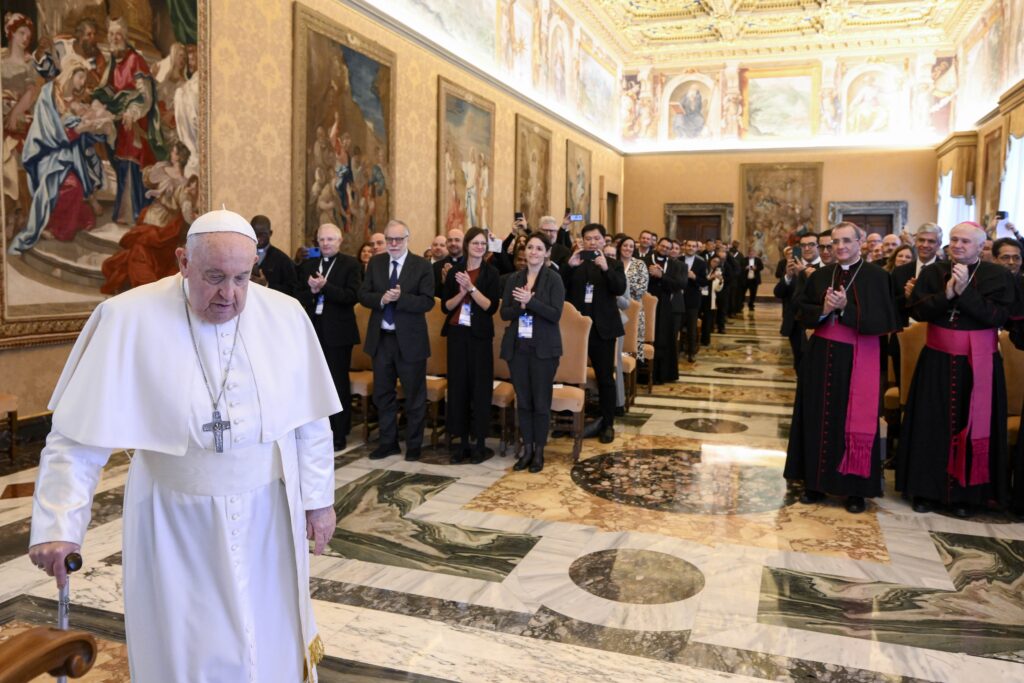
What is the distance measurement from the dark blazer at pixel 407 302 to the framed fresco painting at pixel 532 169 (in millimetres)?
8923

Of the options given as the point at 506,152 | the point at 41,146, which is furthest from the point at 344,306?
the point at 506,152

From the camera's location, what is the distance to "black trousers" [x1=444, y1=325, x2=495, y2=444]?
6340 millimetres

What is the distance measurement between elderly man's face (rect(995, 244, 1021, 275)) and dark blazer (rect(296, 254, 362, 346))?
5027mm

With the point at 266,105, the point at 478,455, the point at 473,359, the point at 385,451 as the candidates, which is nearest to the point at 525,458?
the point at 478,455

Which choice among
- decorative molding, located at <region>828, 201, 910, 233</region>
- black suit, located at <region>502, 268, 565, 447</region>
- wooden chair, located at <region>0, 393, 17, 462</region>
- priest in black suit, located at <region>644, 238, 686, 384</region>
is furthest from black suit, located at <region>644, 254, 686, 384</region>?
decorative molding, located at <region>828, 201, 910, 233</region>

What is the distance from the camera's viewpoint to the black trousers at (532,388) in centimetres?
603

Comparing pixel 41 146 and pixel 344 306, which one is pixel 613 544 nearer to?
pixel 344 306

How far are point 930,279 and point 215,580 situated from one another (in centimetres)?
486

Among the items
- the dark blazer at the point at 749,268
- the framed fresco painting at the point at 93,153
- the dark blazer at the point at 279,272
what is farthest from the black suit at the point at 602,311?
the dark blazer at the point at 749,268

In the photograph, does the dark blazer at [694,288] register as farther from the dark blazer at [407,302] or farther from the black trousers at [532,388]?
the dark blazer at [407,302]

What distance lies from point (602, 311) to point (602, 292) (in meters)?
0.17

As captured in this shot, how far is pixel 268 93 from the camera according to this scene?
844cm

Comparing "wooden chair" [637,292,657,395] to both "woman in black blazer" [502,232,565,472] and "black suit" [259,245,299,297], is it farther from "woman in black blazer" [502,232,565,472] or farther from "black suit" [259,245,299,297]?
"black suit" [259,245,299,297]

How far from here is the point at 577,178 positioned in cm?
1970
